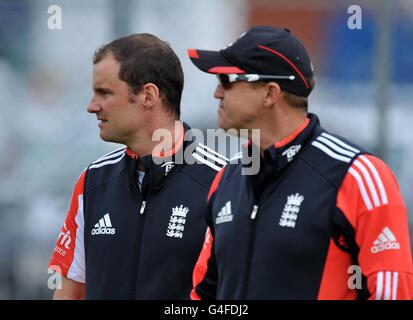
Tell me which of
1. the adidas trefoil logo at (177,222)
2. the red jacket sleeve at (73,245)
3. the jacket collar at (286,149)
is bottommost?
the red jacket sleeve at (73,245)

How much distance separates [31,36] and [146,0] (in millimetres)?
1153

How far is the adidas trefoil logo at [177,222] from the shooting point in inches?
135

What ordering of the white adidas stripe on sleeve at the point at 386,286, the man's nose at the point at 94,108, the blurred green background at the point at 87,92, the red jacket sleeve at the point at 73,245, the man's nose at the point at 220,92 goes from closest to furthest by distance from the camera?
1. the white adidas stripe on sleeve at the point at 386,286
2. the man's nose at the point at 220,92
3. the man's nose at the point at 94,108
4. the red jacket sleeve at the point at 73,245
5. the blurred green background at the point at 87,92

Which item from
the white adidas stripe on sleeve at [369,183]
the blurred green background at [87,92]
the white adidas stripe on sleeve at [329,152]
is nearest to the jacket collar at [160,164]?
the white adidas stripe on sleeve at [329,152]

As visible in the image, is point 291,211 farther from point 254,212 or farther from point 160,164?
point 160,164

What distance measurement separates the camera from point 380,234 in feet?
8.91

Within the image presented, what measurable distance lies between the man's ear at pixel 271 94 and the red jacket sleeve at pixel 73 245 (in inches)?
41.6

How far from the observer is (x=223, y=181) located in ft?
10.6

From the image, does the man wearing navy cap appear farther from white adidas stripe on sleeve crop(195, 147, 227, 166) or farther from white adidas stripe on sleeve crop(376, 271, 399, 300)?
white adidas stripe on sleeve crop(195, 147, 227, 166)

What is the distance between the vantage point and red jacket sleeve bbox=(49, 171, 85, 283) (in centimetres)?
371

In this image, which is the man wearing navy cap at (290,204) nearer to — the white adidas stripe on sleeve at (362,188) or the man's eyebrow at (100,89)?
the white adidas stripe on sleeve at (362,188)

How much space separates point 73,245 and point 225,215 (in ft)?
3.24

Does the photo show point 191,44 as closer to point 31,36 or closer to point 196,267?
point 31,36

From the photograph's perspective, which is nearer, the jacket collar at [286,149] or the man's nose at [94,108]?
the jacket collar at [286,149]
